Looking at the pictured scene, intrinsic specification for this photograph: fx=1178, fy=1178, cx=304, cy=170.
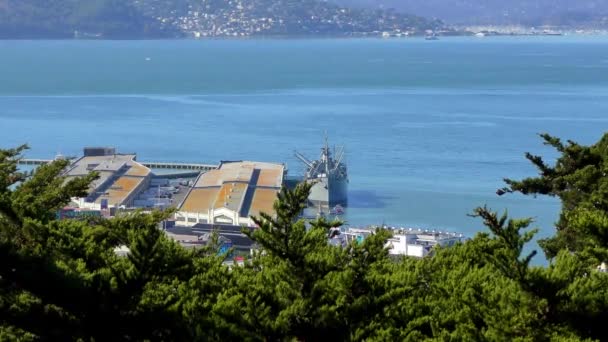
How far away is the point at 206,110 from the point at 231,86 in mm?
16060

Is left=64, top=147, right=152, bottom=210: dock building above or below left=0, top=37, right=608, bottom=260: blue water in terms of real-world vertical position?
below

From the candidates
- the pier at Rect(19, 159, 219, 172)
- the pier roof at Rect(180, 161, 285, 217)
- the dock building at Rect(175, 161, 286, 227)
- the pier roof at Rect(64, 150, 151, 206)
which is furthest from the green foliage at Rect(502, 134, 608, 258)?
the pier at Rect(19, 159, 219, 172)

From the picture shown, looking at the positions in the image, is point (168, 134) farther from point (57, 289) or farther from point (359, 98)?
point (57, 289)

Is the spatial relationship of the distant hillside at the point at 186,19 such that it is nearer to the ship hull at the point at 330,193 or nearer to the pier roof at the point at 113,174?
the pier roof at the point at 113,174

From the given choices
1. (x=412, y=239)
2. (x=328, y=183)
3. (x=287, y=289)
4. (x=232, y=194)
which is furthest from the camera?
(x=328, y=183)

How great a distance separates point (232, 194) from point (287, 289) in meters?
22.3

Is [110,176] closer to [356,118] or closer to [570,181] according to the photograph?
[356,118]

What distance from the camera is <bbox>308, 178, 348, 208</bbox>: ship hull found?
29891mm

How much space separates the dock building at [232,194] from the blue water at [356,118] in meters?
2.18

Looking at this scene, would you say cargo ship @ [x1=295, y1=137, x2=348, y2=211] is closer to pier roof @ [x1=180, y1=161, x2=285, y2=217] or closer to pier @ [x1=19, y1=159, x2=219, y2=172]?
pier roof @ [x1=180, y1=161, x2=285, y2=217]

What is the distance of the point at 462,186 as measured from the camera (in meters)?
30.4

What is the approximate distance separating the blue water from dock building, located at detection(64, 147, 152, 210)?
10.5 feet

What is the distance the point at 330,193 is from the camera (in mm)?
30062

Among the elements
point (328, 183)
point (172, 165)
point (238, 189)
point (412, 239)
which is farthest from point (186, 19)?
point (412, 239)
